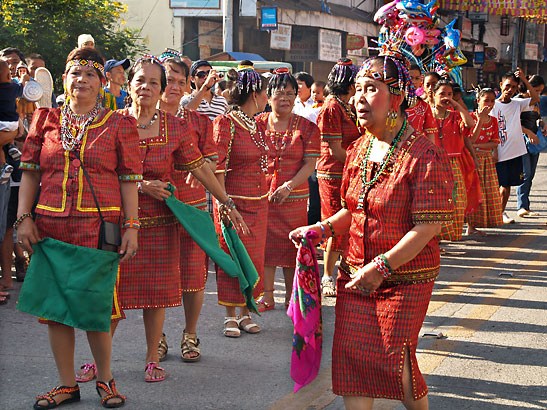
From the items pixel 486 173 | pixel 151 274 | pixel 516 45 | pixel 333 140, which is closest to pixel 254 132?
pixel 333 140

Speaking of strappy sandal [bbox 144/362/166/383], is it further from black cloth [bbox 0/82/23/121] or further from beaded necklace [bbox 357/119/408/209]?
black cloth [bbox 0/82/23/121]

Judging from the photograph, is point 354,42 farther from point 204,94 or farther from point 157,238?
point 157,238

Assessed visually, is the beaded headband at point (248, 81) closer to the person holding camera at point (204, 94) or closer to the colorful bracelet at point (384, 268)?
the person holding camera at point (204, 94)

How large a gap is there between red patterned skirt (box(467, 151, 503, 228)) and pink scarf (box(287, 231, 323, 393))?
7493 millimetres

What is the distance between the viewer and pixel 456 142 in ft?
32.3

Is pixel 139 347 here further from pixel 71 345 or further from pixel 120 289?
pixel 71 345

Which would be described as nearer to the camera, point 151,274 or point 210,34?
point 151,274

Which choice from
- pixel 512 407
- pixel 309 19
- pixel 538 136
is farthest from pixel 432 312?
pixel 309 19

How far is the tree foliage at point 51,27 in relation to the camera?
1932cm

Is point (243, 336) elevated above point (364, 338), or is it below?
below

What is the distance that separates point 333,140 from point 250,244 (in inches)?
52.4

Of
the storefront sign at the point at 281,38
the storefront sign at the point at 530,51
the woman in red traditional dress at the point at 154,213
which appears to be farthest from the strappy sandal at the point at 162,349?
the storefront sign at the point at 530,51

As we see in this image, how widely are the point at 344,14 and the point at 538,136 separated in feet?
67.8

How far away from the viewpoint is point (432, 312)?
7.00 m
